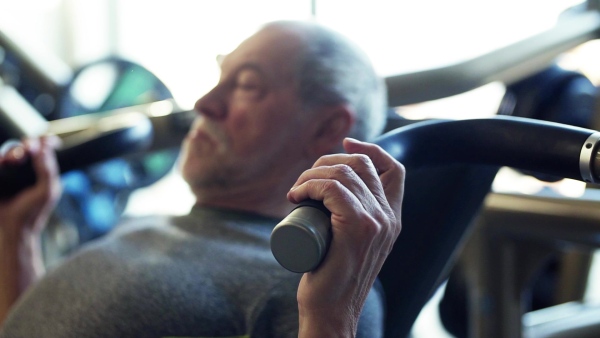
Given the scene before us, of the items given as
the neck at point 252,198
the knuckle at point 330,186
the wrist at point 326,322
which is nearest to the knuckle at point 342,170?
the knuckle at point 330,186

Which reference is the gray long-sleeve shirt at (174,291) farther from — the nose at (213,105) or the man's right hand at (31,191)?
the man's right hand at (31,191)

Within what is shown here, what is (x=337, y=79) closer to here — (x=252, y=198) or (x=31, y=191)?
(x=252, y=198)

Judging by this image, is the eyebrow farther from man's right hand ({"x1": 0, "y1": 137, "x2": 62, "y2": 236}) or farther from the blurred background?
man's right hand ({"x1": 0, "y1": 137, "x2": 62, "y2": 236})

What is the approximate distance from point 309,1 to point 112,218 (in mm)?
1457

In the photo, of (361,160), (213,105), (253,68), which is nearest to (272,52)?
(253,68)

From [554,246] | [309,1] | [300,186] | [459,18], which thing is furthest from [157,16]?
[300,186]

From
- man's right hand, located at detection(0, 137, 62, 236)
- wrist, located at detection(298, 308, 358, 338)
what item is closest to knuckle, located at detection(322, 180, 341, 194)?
wrist, located at detection(298, 308, 358, 338)

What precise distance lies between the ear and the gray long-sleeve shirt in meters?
0.17

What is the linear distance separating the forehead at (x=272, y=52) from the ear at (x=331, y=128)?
0.11m

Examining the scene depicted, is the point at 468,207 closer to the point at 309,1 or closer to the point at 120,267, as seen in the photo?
the point at 120,267

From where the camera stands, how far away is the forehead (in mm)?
1165

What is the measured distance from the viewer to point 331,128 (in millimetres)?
1124

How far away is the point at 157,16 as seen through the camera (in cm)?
408

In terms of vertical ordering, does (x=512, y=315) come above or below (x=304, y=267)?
below
